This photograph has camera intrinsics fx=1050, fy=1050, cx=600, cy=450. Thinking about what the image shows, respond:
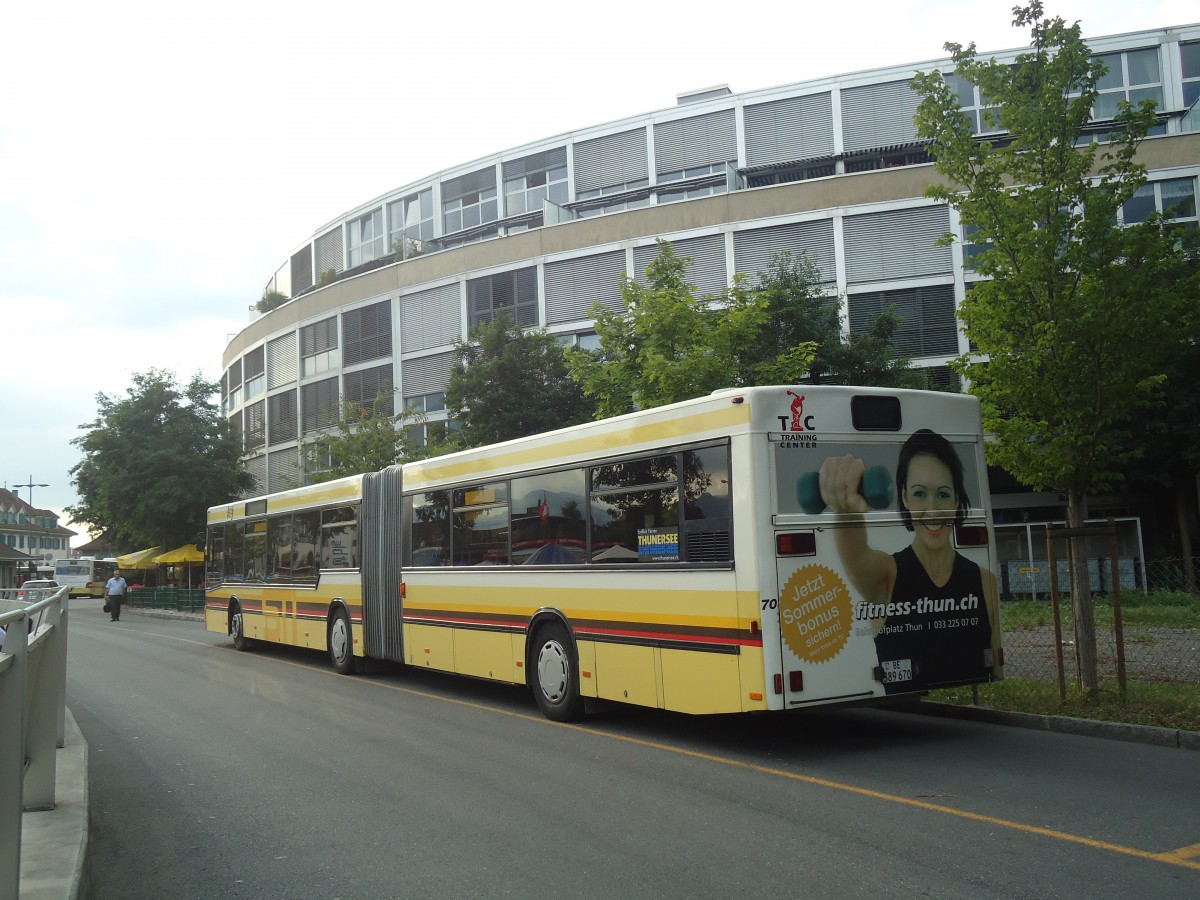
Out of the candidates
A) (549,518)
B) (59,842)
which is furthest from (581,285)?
(59,842)

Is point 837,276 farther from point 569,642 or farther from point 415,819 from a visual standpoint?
point 415,819

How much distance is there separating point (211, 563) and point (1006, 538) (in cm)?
1814

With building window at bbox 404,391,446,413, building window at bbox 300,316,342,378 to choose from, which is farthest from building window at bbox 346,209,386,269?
building window at bbox 404,391,446,413

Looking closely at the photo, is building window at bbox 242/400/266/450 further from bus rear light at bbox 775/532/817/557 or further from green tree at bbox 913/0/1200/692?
bus rear light at bbox 775/532/817/557

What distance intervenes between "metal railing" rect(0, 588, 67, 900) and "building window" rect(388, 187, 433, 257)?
37.7 m

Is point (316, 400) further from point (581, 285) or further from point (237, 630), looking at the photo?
point (237, 630)

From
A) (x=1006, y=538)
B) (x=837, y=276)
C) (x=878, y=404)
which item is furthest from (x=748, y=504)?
(x=837, y=276)

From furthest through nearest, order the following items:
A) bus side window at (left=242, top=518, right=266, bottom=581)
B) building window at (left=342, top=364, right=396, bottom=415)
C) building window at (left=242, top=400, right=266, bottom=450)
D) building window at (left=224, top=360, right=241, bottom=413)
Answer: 1. building window at (left=224, top=360, right=241, bottom=413)
2. building window at (left=242, top=400, right=266, bottom=450)
3. building window at (left=342, top=364, right=396, bottom=415)
4. bus side window at (left=242, top=518, right=266, bottom=581)

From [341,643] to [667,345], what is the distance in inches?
276

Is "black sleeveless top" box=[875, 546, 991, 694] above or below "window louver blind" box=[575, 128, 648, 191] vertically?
below

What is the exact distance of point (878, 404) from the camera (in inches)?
353

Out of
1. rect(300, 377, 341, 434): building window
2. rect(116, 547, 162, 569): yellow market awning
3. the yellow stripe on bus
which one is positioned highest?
rect(300, 377, 341, 434): building window

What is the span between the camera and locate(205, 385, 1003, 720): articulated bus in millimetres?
8297

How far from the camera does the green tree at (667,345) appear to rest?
54.3 ft
